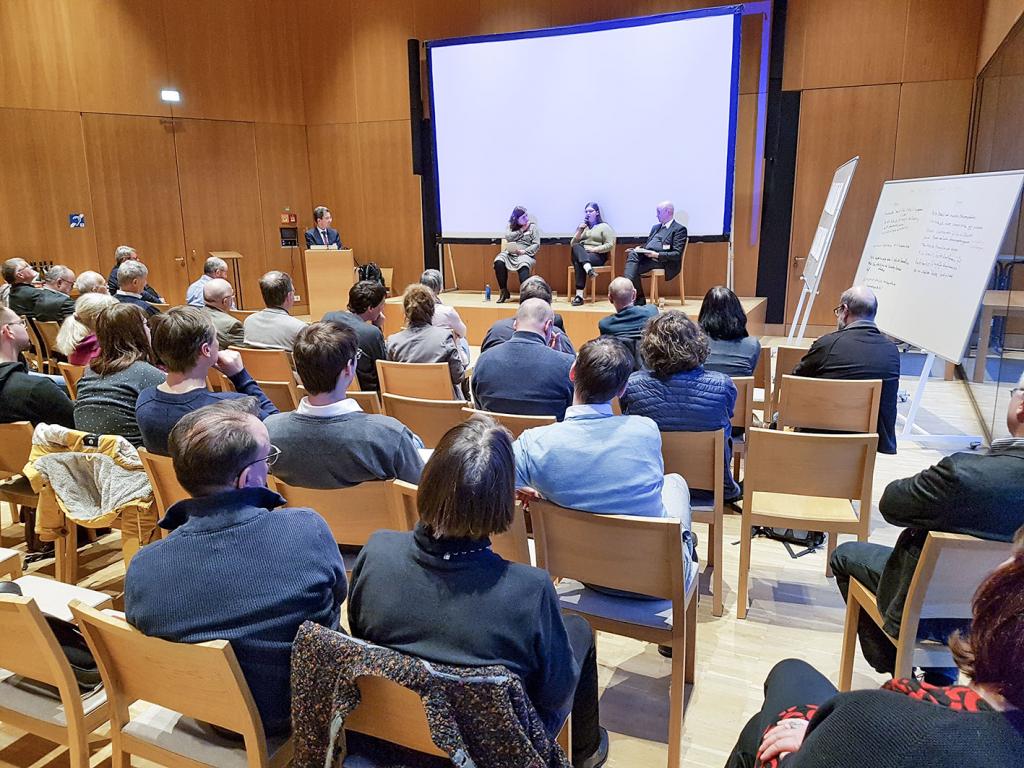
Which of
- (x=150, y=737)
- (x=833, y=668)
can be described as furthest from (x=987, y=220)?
(x=150, y=737)

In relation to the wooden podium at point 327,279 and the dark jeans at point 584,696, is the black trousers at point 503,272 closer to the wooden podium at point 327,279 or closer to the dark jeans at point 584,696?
the wooden podium at point 327,279

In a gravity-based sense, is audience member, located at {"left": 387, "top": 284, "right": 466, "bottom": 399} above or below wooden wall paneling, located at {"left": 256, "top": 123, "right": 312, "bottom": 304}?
below

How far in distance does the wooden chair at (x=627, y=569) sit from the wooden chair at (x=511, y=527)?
0.05 m

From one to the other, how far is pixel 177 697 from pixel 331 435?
0.93 metres

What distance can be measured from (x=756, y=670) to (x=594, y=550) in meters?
0.96

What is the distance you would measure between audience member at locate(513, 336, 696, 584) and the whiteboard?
3083mm

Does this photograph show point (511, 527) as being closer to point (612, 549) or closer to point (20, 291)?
point (612, 549)

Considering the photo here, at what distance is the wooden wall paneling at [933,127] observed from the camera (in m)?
7.29

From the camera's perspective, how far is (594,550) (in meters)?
1.94

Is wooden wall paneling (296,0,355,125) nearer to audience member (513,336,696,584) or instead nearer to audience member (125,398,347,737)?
audience member (513,336,696,584)

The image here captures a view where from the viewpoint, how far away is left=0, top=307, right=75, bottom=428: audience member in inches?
117

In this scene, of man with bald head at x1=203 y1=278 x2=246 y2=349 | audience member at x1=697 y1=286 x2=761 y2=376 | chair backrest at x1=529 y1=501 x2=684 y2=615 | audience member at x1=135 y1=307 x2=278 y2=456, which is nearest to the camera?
chair backrest at x1=529 y1=501 x2=684 y2=615

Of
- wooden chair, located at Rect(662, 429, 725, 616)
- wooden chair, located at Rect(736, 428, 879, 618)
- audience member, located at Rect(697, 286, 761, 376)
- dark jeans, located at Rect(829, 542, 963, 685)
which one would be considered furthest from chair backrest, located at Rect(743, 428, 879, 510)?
audience member, located at Rect(697, 286, 761, 376)

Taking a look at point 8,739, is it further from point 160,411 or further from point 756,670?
point 756,670
